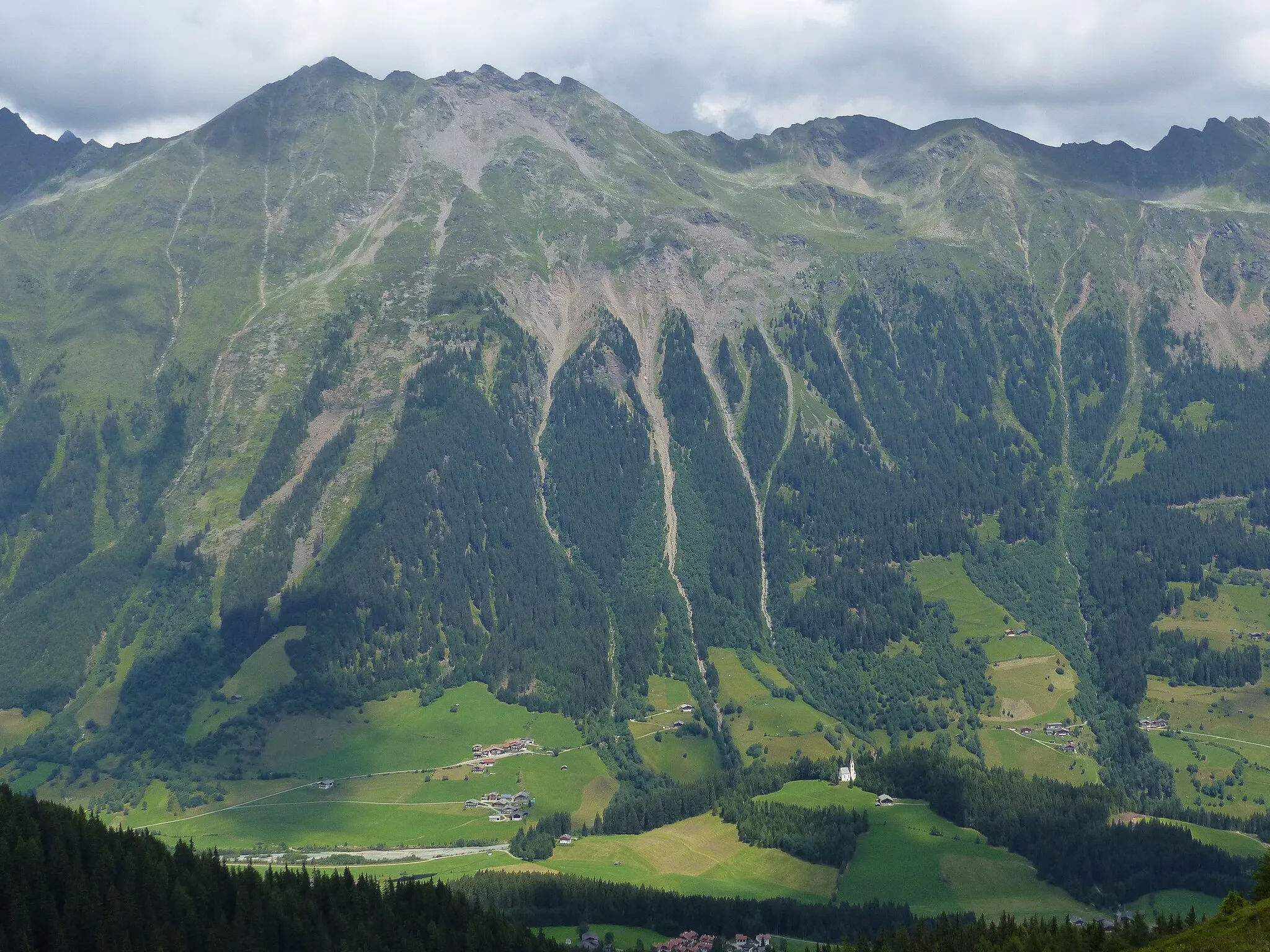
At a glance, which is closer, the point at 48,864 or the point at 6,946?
the point at 6,946

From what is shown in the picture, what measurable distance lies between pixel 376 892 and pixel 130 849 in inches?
1379

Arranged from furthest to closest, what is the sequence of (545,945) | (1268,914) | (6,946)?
(545,945)
(6,946)
(1268,914)

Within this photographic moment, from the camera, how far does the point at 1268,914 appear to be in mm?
120812


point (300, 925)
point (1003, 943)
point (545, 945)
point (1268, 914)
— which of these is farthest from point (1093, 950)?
point (300, 925)

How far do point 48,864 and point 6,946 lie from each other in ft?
57.3

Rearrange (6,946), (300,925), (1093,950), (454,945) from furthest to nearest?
(454,945) → (300,925) → (1093,950) → (6,946)

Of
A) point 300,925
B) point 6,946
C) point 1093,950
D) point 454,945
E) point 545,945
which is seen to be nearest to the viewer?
point 6,946

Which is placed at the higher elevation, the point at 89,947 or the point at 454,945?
the point at 89,947

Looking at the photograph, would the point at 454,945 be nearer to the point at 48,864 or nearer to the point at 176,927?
the point at 176,927

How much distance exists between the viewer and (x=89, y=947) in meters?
141

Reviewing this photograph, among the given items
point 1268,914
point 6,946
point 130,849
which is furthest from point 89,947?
point 1268,914

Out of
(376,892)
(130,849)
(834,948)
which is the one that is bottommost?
(834,948)

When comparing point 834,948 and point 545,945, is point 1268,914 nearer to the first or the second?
point 834,948

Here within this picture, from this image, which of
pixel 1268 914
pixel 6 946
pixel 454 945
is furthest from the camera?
pixel 454 945
